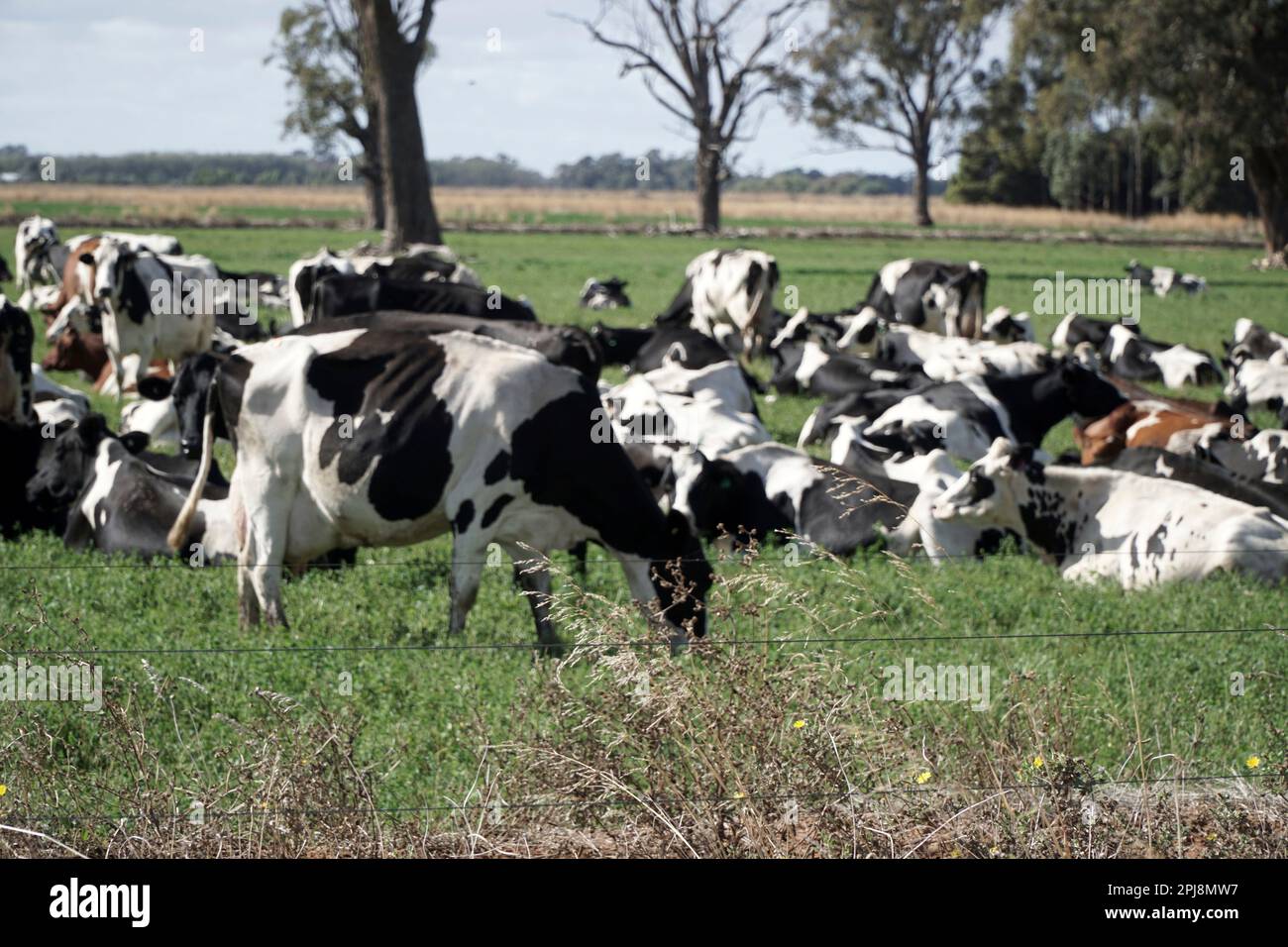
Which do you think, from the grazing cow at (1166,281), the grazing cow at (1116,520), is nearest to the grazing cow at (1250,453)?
the grazing cow at (1116,520)

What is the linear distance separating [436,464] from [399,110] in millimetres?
26680

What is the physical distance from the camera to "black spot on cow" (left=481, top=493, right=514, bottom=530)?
818 centimetres

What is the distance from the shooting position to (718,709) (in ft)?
16.9

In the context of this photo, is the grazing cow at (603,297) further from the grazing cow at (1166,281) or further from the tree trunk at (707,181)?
the tree trunk at (707,181)

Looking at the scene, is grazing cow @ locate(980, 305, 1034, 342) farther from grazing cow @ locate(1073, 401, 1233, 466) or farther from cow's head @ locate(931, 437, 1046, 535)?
cow's head @ locate(931, 437, 1046, 535)

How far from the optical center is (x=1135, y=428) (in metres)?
14.5

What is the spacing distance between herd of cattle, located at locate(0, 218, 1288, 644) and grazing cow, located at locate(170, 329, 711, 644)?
15 mm

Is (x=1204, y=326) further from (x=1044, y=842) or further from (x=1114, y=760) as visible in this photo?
(x=1044, y=842)

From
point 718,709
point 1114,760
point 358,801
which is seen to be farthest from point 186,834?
point 1114,760

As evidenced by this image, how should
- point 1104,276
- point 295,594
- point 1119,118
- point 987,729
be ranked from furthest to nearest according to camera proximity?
point 1119,118 → point 1104,276 → point 295,594 → point 987,729

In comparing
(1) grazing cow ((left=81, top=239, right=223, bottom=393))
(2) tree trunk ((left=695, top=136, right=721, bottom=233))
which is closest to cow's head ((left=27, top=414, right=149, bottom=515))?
(1) grazing cow ((left=81, top=239, right=223, bottom=393))

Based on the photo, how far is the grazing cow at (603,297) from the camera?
89.7 ft

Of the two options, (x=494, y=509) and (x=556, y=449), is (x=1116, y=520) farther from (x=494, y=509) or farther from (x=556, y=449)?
(x=494, y=509)

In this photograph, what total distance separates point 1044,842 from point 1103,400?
36.7 ft
